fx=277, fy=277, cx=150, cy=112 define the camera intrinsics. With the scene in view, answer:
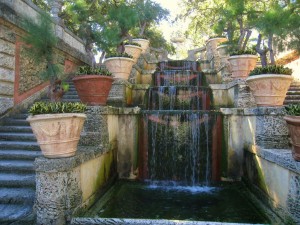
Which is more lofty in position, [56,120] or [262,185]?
[56,120]

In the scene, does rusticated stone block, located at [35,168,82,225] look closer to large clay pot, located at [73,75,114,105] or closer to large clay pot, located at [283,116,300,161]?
large clay pot, located at [73,75,114,105]

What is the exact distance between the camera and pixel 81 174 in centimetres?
393

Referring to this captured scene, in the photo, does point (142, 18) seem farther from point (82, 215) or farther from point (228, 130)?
point (82, 215)

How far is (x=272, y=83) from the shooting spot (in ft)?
14.8

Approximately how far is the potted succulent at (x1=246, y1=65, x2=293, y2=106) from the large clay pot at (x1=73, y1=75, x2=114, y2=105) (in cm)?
260

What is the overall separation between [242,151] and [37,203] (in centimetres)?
402

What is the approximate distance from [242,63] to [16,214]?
581 cm

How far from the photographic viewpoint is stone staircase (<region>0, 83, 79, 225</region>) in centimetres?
368

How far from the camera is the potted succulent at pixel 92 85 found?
188 inches

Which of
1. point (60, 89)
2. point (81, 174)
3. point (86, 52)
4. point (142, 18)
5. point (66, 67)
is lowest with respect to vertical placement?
point (81, 174)

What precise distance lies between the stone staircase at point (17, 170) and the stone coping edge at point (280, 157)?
3.26m

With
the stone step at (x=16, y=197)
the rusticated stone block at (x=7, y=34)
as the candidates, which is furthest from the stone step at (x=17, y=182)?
the rusticated stone block at (x=7, y=34)

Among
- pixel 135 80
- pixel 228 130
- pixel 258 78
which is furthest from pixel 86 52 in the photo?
pixel 258 78

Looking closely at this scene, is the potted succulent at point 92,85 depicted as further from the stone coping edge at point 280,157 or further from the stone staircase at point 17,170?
the stone coping edge at point 280,157
